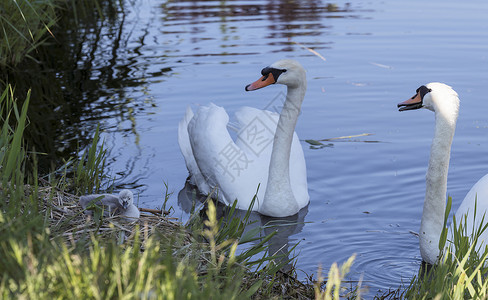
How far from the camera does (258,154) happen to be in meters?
6.78

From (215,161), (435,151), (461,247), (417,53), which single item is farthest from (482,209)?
(417,53)

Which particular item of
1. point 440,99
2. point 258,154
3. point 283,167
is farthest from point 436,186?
point 258,154

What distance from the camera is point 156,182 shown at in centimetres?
676

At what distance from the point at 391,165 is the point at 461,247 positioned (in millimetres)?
3347

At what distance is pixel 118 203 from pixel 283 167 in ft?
7.34

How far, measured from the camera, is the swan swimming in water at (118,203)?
3.93m

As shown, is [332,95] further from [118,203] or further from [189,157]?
[118,203]

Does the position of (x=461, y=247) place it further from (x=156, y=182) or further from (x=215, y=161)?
(x=156, y=182)

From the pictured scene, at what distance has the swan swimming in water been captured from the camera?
393 cm

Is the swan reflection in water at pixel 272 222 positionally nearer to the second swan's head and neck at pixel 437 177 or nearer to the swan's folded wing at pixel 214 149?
the swan's folded wing at pixel 214 149

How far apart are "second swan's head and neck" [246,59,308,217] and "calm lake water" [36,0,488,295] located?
0.22m

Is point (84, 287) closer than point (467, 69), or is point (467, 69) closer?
point (84, 287)

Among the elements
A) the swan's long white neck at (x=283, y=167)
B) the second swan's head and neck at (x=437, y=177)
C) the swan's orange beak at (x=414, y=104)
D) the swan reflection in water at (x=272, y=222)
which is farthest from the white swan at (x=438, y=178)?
the swan's long white neck at (x=283, y=167)

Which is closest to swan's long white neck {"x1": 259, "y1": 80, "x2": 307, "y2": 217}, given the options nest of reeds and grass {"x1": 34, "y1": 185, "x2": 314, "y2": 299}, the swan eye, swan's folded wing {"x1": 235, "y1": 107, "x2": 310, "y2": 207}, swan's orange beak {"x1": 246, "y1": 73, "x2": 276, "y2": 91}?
swan's orange beak {"x1": 246, "y1": 73, "x2": 276, "y2": 91}
